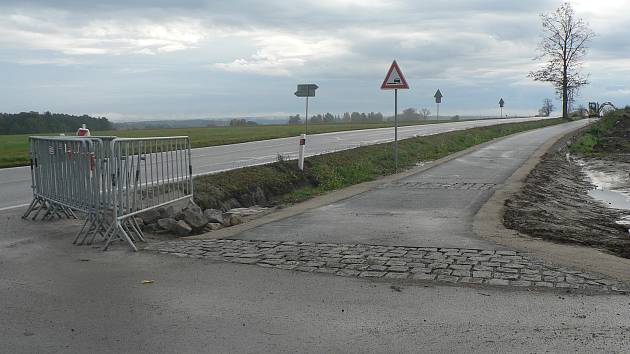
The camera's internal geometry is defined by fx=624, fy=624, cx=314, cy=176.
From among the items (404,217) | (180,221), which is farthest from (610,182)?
(180,221)

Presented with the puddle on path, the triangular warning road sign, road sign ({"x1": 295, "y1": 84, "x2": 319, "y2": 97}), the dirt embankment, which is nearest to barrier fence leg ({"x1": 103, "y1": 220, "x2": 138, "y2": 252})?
the dirt embankment

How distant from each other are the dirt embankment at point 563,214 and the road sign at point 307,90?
12.1 meters

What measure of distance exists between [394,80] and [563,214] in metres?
6.91

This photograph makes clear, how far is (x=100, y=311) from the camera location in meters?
5.52

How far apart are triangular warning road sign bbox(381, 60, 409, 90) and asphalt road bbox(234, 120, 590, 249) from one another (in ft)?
8.75

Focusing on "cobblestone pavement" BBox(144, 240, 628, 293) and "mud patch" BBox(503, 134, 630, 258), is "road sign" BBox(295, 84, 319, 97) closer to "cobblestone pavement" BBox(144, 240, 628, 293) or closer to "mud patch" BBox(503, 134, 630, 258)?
"mud patch" BBox(503, 134, 630, 258)

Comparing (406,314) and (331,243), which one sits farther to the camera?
(331,243)

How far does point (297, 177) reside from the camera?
16594 millimetres

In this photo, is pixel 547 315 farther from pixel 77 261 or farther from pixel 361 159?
pixel 361 159

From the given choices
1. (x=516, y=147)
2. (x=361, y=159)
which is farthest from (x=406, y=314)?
(x=516, y=147)

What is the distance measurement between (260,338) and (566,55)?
64.1 metres

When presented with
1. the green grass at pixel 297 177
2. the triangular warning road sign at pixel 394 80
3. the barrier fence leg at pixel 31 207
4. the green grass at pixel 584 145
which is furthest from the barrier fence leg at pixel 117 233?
the green grass at pixel 584 145

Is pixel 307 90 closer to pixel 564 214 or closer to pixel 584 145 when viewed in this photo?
pixel 584 145

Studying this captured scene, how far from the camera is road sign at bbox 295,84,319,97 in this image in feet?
95.8
